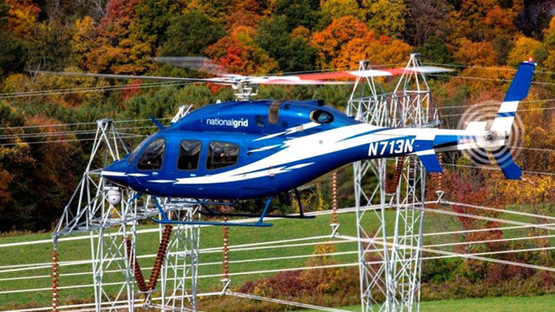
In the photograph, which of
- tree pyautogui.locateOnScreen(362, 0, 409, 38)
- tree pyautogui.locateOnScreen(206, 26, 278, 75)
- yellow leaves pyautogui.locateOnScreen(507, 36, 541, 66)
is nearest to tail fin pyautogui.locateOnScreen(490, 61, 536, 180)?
tree pyautogui.locateOnScreen(206, 26, 278, 75)

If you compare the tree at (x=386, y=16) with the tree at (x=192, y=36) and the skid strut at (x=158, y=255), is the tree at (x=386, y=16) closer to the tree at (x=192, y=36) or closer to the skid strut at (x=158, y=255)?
the tree at (x=192, y=36)

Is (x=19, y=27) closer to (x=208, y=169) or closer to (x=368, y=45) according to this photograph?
(x=368, y=45)

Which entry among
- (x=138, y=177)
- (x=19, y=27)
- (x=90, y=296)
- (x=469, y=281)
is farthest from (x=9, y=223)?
(x=138, y=177)

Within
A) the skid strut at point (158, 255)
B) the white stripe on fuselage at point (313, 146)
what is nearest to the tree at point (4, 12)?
the skid strut at point (158, 255)

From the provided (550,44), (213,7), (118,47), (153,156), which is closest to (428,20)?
(550,44)

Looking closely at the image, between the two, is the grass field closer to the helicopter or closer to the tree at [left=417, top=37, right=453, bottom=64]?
the helicopter
